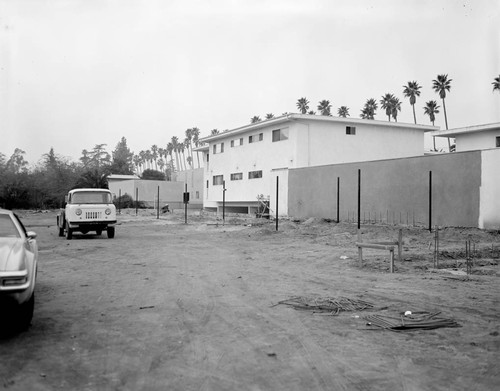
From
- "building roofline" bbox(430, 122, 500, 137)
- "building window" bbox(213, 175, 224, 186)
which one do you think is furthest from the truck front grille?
"building roofline" bbox(430, 122, 500, 137)

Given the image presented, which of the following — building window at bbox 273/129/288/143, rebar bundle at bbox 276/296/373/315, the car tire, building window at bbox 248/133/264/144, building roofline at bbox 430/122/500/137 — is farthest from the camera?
building window at bbox 248/133/264/144

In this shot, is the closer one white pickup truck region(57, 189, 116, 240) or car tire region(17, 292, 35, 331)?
car tire region(17, 292, 35, 331)

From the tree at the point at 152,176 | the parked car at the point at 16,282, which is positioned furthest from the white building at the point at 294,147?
the tree at the point at 152,176

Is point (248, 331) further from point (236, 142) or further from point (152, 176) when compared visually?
point (152, 176)

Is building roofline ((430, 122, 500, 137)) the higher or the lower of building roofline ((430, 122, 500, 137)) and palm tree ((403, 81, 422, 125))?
the lower

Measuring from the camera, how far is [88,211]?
2058 centimetres

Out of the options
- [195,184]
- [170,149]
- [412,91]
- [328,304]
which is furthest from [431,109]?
[170,149]

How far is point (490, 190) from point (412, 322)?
532 inches

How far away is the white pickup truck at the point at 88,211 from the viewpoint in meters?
20.4

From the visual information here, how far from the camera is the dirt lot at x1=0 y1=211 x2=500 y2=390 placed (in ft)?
14.4

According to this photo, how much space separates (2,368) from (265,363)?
8.37 ft

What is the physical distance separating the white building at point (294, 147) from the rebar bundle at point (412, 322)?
23806 mm

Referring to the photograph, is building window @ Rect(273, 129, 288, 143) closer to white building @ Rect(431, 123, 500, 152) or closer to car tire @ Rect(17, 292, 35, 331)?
white building @ Rect(431, 123, 500, 152)

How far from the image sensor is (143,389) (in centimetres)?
411
